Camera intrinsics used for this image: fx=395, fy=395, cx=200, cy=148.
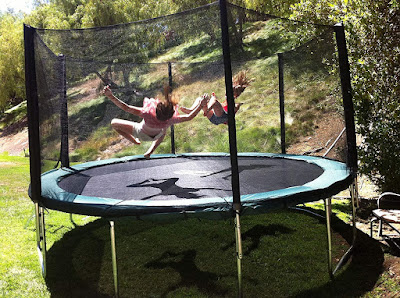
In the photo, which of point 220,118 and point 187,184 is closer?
point 187,184

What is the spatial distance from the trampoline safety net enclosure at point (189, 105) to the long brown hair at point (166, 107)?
0.07m

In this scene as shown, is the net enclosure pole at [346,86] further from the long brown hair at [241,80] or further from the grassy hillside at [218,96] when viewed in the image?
the long brown hair at [241,80]

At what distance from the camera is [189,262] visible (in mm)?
2387

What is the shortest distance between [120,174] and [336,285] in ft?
6.16

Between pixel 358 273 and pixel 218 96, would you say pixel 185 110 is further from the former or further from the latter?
pixel 358 273

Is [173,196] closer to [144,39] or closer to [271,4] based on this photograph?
[144,39]

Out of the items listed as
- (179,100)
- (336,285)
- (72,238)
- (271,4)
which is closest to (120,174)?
(72,238)

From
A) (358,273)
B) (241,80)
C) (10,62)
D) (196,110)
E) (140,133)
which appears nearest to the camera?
(358,273)

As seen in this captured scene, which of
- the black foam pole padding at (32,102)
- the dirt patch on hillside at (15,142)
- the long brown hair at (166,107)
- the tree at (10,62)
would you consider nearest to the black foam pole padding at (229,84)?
the long brown hair at (166,107)

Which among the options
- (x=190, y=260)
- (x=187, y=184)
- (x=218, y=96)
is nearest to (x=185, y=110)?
(x=218, y=96)

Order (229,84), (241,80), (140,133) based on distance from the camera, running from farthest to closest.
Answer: (241,80) < (140,133) < (229,84)

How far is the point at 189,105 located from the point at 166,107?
1.13ft

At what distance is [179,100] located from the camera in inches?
99.7

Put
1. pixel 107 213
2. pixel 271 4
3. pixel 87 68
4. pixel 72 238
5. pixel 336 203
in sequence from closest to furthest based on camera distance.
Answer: pixel 107 213, pixel 87 68, pixel 72 238, pixel 336 203, pixel 271 4
